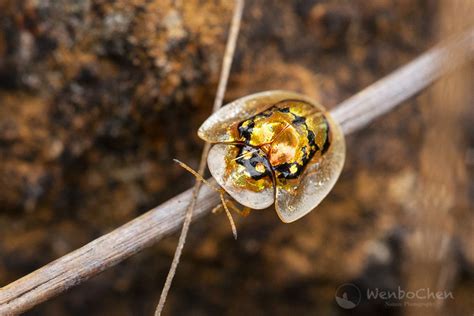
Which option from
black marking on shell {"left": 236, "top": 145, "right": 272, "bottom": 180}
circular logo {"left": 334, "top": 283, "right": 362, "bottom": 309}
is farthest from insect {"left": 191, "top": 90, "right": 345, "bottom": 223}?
circular logo {"left": 334, "top": 283, "right": 362, "bottom": 309}

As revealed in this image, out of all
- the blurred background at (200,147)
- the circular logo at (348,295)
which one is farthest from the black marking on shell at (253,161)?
the circular logo at (348,295)

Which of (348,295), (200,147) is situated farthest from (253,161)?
(348,295)

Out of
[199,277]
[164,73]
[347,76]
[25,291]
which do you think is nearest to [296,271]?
[199,277]

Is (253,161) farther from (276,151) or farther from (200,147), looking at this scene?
(200,147)

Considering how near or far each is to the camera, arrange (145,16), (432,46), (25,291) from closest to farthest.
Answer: (25,291) → (145,16) → (432,46)

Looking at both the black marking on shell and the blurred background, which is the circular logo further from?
the black marking on shell

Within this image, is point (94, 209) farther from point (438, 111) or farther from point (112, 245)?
point (438, 111)

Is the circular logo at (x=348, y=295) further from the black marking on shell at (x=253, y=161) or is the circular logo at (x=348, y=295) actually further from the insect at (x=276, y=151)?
the black marking on shell at (x=253, y=161)
